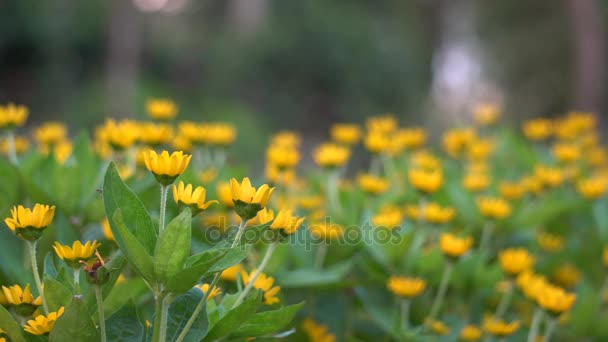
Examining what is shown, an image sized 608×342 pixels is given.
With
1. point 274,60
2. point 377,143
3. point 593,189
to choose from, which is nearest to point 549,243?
point 593,189

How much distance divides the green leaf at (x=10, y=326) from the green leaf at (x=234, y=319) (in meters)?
0.25

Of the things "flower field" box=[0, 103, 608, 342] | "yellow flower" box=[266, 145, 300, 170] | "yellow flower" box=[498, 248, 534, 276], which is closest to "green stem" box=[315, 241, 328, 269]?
"flower field" box=[0, 103, 608, 342]

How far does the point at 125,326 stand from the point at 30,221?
8.0 inches

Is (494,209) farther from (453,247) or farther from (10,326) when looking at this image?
(10,326)

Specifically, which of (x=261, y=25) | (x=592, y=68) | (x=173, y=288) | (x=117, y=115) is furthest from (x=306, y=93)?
(x=173, y=288)

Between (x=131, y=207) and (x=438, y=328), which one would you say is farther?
(x=438, y=328)

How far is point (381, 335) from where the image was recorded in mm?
1522

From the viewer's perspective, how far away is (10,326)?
2.88ft

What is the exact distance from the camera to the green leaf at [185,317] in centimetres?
92

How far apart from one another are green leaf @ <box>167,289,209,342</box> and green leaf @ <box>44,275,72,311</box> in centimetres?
15

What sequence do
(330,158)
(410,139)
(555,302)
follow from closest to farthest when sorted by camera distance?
(555,302) → (330,158) → (410,139)

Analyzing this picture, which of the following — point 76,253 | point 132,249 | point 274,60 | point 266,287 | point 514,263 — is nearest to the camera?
point 132,249

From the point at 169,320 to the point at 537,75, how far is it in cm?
830

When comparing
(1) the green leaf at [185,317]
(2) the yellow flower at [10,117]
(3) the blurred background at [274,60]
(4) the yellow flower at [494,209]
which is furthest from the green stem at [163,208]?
(3) the blurred background at [274,60]
